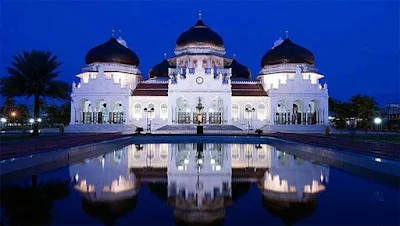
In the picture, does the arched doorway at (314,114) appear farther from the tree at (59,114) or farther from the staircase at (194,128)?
the tree at (59,114)

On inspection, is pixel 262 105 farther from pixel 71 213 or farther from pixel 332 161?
pixel 71 213

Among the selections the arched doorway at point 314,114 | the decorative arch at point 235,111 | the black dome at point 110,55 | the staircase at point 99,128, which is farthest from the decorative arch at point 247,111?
the black dome at point 110,55

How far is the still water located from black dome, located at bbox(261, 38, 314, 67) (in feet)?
140

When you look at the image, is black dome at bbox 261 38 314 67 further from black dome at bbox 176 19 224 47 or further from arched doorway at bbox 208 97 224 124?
arched doorway at bbox 208 97 224 124

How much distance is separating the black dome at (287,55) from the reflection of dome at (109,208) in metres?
49.0

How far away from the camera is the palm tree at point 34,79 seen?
31.5m

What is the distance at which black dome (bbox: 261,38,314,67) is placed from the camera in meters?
54.7

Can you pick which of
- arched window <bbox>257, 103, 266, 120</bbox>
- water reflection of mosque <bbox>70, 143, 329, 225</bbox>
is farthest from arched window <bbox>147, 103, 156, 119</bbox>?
water reflection of mosque <bbox>70, 143, 329, 225</bbox>

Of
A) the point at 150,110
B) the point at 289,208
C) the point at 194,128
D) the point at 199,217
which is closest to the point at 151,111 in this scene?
the point at 150,110

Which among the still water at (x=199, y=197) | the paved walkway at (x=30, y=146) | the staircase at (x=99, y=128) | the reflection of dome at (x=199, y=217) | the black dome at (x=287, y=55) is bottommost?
the reflection of dome at (x=199, y=217)

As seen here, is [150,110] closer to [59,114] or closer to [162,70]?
[162,70]

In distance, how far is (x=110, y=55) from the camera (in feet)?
180

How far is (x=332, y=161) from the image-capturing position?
1589 centimetres

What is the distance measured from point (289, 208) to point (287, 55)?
49174mm
